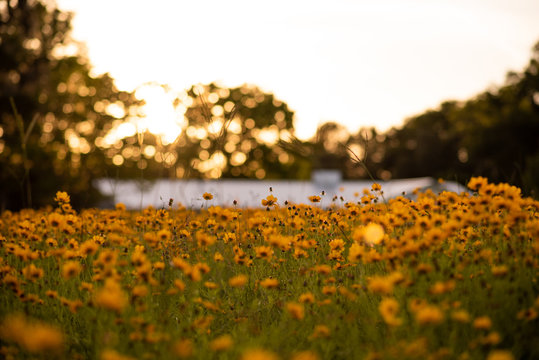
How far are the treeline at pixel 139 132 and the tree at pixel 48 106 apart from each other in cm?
6

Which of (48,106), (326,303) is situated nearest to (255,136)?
(48,106)

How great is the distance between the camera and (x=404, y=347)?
2.04 meters

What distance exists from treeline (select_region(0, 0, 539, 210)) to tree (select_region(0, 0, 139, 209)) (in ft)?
0.20

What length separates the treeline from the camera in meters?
9.02

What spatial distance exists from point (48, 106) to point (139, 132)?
2040 cm

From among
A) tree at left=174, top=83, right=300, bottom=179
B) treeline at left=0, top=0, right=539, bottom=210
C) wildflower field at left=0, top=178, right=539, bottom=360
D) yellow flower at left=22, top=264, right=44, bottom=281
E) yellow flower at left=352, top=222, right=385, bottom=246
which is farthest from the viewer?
tree at left=174, top=83, right=300, bottom=179

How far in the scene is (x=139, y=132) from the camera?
5203 millimetres

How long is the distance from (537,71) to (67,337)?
1572 inches

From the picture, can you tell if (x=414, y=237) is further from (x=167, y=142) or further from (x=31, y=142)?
(x=31, y=142)

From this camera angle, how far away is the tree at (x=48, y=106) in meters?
19.4

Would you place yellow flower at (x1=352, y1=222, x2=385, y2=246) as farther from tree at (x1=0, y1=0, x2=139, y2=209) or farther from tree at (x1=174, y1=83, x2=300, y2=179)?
tree at (x1=174, y1=83, x2=300, y2=179)

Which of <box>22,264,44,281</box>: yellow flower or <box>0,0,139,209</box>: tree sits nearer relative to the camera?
<box>22,264,44,281</box>: yellow flower

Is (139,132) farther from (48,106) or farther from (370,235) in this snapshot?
(48,106)

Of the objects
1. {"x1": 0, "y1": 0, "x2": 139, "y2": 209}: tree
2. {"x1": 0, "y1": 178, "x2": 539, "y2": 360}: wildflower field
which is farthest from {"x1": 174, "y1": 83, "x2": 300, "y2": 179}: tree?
{"x1": 0, "y1": 178, "x2": 539, "y2": 360}: wildflower field
